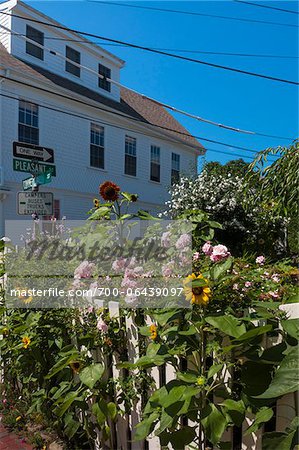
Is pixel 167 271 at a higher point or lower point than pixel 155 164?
lower

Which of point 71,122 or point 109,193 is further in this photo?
point 71,122

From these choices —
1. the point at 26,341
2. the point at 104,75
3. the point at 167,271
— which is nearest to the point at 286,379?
the point at 167,271

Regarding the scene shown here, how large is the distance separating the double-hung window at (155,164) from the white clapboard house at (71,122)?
0.04 meters

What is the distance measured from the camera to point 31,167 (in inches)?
215

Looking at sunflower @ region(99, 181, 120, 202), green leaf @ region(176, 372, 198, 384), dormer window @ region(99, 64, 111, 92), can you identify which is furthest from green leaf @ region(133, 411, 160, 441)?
dormer window @ region(99, 64, 111, 92)

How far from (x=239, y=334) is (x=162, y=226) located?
4.27 ft

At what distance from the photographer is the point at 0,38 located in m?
14.1

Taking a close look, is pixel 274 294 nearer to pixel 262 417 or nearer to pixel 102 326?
pixel 262 417

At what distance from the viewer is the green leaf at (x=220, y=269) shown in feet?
6.19

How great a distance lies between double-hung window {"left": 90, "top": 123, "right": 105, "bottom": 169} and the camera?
15703mm

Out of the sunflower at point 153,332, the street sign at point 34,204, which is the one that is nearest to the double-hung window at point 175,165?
the street sign at point 34,204

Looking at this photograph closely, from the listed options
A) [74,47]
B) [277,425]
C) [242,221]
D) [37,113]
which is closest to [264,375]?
[277,425]

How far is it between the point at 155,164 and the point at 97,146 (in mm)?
3354

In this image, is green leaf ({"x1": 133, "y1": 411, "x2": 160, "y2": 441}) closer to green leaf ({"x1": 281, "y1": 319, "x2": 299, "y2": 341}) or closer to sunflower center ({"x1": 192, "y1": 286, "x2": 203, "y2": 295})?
sunflower center ({"x1": 192, "y1": 286, "x2": 203, "y2": 295})
